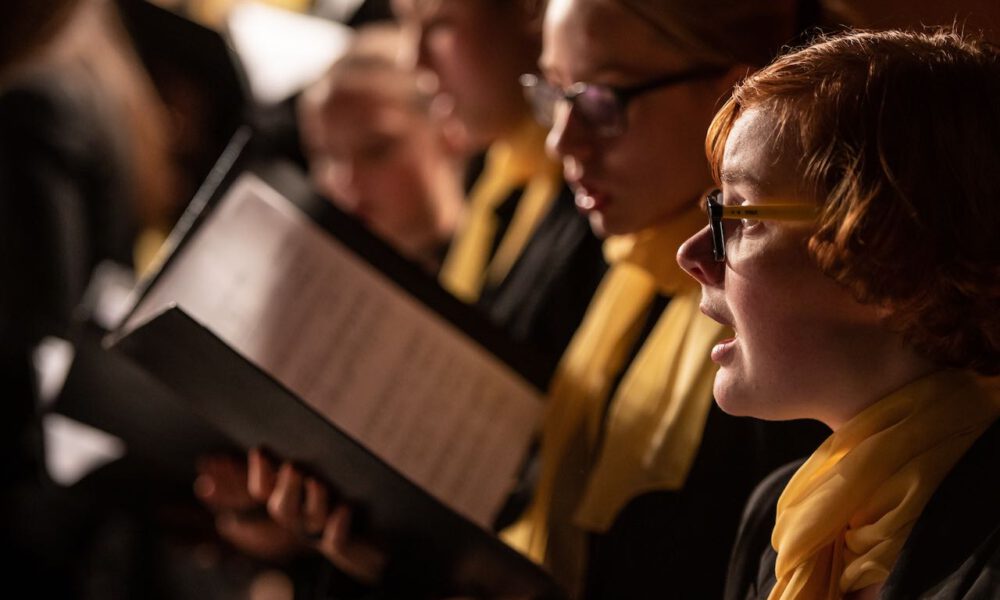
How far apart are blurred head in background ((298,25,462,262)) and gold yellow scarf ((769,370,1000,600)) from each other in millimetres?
1483

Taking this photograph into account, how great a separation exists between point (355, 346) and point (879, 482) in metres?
0.69

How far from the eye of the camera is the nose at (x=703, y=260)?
0.94 m

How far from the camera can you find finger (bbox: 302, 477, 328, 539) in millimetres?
1423

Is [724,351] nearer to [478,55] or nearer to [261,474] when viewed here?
[261,474]

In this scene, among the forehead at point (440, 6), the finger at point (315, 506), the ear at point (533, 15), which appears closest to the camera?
the finger at point (315, 506)

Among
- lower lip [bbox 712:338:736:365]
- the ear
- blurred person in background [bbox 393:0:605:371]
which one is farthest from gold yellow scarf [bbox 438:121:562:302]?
lower lip [bbox 712:338:736:365]

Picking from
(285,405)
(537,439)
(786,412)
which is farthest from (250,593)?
(786,412)

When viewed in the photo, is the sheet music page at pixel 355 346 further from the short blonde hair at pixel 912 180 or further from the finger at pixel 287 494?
the short blonde hair at pixel 912 180

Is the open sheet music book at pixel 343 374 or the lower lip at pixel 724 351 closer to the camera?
the lower lip at pixel 724 351

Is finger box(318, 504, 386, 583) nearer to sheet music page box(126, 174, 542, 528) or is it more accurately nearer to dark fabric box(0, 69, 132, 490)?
sheet music page box(126, 174, 542, 528)

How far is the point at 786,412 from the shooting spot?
3.00 ft

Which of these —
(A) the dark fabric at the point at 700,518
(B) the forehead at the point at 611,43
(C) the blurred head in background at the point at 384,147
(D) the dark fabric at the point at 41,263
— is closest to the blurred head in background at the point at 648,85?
(B) the forehead at the point at 611,43

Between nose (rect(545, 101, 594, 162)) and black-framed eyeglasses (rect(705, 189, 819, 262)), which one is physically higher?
black-framed eyeglasses (rect(705, 189, 819, 262))

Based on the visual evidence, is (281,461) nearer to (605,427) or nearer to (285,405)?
(285,405)
